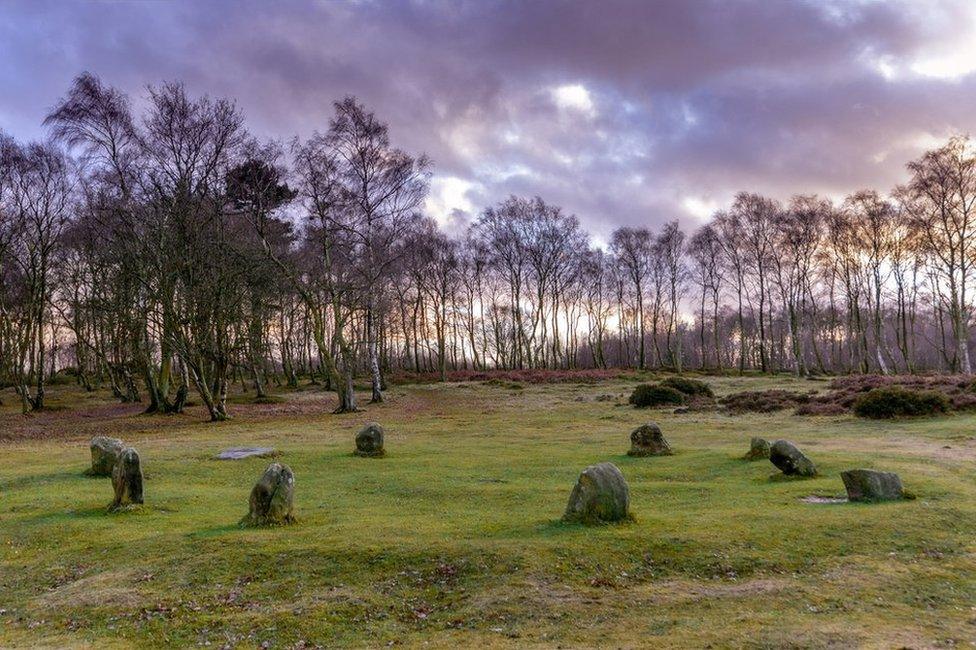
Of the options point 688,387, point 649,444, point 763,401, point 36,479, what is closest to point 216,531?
point 36,479

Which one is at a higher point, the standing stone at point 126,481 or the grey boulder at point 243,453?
the standing stone at point 126,481

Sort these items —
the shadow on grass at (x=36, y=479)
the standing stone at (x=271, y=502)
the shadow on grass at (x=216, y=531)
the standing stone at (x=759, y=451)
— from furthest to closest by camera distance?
the standing stone at (x=759, y=451) < the shadow on grass at (x=36, y=479) < the standing stone at (x=271, y=502) < the shadow on grass at (x=216, y=531)

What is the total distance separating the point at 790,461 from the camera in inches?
565

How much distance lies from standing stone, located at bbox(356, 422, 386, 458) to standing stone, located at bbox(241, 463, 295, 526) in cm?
800

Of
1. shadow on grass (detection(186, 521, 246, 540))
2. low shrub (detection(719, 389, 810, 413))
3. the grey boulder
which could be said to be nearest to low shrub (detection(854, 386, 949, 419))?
low shrub (detection(719, 389, 810, 413))

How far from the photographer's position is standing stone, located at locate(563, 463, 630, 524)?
10258 mm

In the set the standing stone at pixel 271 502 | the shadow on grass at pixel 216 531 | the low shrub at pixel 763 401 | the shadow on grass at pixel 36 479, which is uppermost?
the standing stone at pixel 271 502

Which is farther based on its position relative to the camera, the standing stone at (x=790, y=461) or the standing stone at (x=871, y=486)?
the standing stone at (x=790, y=461)

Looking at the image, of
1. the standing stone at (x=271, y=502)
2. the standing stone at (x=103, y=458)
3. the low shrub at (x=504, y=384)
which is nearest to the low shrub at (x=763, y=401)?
the low shrub at (x=504, y=384)

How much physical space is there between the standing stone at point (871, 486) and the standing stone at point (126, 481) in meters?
13.6

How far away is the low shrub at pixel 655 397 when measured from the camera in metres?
34.8

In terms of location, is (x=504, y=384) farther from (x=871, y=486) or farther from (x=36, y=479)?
(x=871, y=486)

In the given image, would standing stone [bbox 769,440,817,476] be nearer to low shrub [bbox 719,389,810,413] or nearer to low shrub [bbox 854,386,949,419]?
low shrub [bbox 854,386,949,419]

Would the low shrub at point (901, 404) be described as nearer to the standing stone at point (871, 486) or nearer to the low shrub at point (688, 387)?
the low shrub at point (688, 387)
